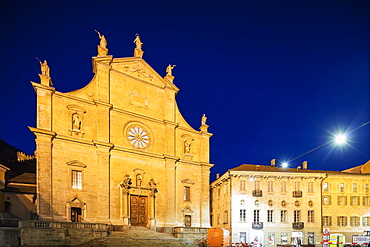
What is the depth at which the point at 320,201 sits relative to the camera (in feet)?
125

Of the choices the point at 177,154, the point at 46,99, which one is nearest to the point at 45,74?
the point at 46,99

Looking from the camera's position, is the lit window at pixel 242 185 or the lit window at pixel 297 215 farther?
the lit window at pixel 297 215

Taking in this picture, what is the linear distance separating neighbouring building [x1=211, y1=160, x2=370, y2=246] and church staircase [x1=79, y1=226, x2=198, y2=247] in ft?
39.0

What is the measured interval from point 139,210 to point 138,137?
6.75 metres

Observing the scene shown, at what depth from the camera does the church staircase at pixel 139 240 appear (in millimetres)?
21328

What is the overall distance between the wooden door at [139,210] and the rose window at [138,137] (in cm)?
485

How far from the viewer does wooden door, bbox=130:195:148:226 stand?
2728cm

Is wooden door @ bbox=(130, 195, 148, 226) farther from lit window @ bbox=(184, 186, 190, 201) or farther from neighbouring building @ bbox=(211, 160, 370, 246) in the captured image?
neighbouring building @ bbox=(211, 160, 370, 246)

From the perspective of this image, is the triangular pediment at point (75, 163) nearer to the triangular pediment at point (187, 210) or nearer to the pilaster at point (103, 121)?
the pilaster at point (103, 121)

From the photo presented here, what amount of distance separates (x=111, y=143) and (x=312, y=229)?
88.0 ft

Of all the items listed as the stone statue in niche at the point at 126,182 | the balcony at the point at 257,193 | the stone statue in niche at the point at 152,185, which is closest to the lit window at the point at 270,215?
the balcony at the point at 257,193

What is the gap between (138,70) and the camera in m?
30.2

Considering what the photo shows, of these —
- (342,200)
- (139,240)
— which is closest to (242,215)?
(342,200)

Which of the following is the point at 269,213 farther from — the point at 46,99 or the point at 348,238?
the point at 46,99
